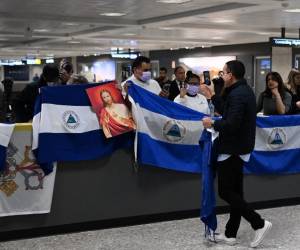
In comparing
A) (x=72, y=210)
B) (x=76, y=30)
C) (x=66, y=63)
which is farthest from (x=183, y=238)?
(x=76, y=30)

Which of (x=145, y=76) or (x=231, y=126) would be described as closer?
(x=231, y=126)

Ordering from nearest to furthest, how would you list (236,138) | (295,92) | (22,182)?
1. (236,138)
2. (22,182)
3. (295,92)

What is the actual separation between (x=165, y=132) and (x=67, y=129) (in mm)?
1030

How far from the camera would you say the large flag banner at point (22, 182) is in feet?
15.3

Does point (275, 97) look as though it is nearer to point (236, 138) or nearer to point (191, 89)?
point (191, 89)

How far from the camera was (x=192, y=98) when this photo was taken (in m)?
6.03

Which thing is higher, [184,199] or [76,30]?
[76,30]

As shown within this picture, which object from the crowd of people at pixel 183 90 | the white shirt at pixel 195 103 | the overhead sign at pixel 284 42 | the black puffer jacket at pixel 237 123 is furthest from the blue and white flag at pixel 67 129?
the overhead sign at pixel 284 42

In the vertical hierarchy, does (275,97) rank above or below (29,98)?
below

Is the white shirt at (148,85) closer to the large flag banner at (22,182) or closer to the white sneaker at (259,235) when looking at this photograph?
the large flag banner at (22,182)

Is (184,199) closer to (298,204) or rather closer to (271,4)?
(298,204)

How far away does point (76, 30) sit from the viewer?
17328 millimetres

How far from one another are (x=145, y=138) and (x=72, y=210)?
101cm

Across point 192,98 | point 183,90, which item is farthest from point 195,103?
point 183,90
